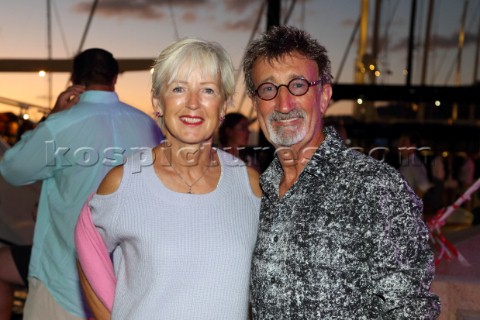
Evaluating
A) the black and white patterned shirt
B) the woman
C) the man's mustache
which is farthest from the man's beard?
the woman

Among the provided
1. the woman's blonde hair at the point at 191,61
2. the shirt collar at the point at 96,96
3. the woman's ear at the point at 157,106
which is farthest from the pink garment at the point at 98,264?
the shirt collar at the point at 96,96

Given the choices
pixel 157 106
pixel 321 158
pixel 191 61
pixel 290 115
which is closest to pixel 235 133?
pixel 157 106

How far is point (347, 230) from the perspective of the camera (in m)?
1.89

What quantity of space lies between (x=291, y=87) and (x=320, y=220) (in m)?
0.44

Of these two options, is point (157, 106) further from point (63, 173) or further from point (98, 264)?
point (63, 173)

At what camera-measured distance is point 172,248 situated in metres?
2.18

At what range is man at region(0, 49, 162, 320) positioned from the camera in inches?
128

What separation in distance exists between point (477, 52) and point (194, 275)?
57.2 feet

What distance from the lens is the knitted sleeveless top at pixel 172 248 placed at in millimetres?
2166

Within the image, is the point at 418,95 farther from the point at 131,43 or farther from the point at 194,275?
the point at 194,275

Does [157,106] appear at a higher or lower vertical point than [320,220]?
higher

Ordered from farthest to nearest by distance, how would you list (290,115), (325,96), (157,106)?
1. (157,106)
2. (325,96)
3. (290,115)

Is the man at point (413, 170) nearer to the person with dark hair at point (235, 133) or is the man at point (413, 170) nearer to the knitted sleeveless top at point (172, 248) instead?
the person with dark hair at point (235, 133)

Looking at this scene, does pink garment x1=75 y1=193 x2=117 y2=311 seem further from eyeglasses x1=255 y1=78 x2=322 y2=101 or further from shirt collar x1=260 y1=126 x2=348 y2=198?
eyeglasses x1=255 y1=78 x2=322 y2=101
